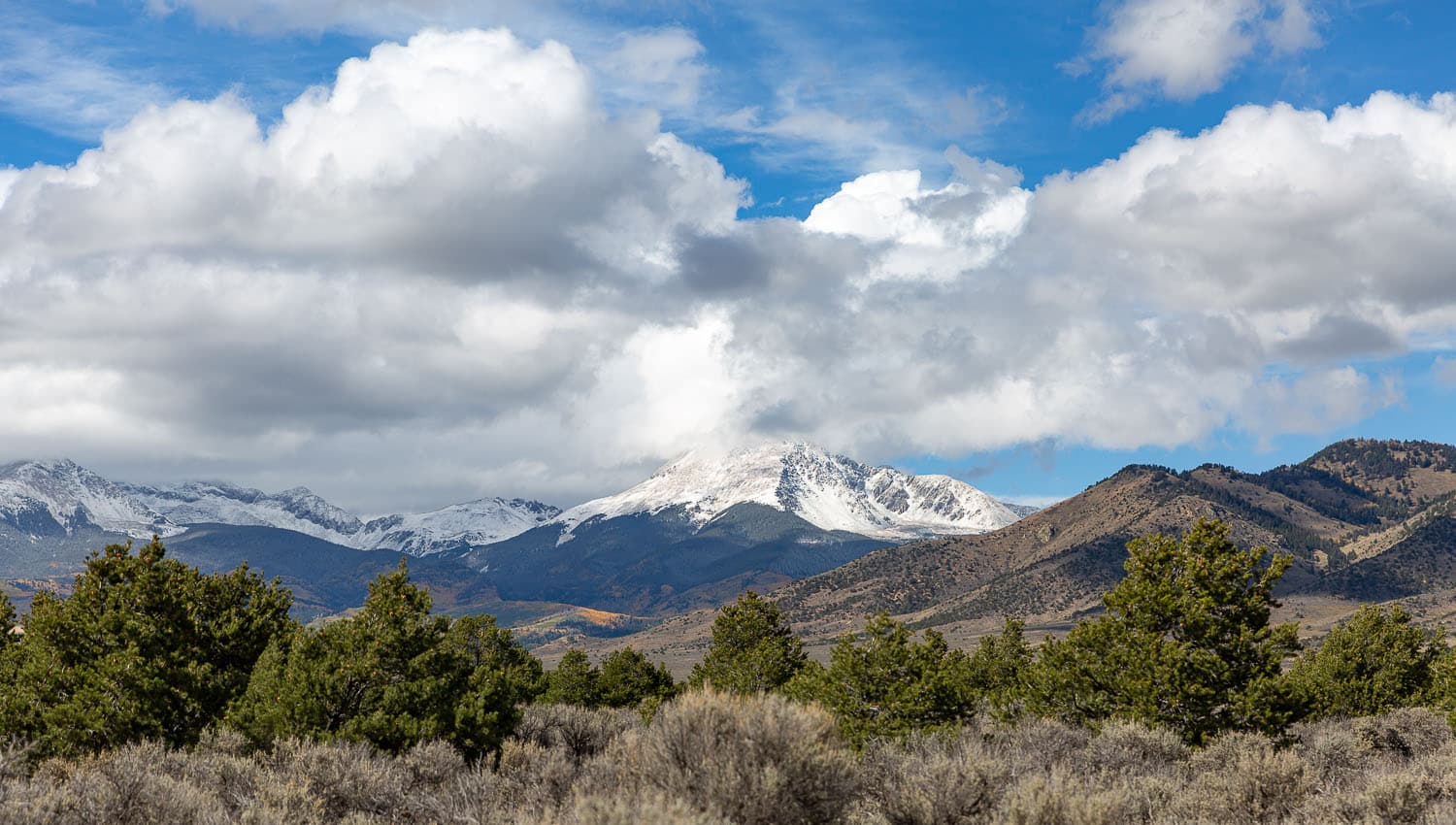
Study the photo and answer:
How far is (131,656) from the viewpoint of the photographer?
3284 centimetres

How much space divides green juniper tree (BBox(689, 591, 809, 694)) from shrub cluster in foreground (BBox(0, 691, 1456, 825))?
3021 centimetres

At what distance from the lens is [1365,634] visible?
50781 millimetres

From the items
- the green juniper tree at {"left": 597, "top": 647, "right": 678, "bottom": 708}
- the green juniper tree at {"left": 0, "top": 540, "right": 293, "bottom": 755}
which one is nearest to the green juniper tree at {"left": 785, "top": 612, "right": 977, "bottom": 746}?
the green juniper tree at {"left": 0, "top": 540, "right": 293, "bottom": 755}

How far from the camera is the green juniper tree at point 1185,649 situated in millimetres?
31625

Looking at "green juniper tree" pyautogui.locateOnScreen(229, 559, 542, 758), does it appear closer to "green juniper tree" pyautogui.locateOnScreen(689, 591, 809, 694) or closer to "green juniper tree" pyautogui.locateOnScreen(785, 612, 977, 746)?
"green juniper tree" pyautogui.locateOnScreen(785, 612, 977, 746)

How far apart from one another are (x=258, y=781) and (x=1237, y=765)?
68.0 feet

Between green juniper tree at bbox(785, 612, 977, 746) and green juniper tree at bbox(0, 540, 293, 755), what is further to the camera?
green juniper tree at bbox(785, 612, 977, 746)

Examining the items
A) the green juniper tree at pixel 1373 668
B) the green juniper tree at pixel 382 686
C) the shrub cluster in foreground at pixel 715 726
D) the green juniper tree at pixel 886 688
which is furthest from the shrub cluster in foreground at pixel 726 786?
the green juniper tree at pixel 1373 668

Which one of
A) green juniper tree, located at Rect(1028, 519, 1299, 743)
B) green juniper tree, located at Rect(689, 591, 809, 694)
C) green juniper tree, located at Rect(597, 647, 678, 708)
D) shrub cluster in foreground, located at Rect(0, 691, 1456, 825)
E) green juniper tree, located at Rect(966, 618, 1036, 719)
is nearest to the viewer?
shrub cluster in foreground, located at Rect(0, 691, 1456, 825)

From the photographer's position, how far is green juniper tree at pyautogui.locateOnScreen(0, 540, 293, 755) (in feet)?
105

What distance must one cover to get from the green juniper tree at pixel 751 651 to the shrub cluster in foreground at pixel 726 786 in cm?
3021

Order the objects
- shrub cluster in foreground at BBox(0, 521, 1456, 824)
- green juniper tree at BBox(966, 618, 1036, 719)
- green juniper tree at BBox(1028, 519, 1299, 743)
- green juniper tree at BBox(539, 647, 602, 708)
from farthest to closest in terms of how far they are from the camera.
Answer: green juniper tree at BBox(539, 647, 602, 708) < green juniper tree at BBox(966, 618, 1036, 719) < green juniper tree at BBox(1028, 519, 1299, 743) < shrub cluster in foreground at BBox(0, 521, 1456, 824)

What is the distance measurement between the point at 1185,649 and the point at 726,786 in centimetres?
2285

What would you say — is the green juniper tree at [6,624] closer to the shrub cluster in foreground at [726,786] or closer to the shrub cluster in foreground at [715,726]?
the shrub cluster in foreground at [715,726]
